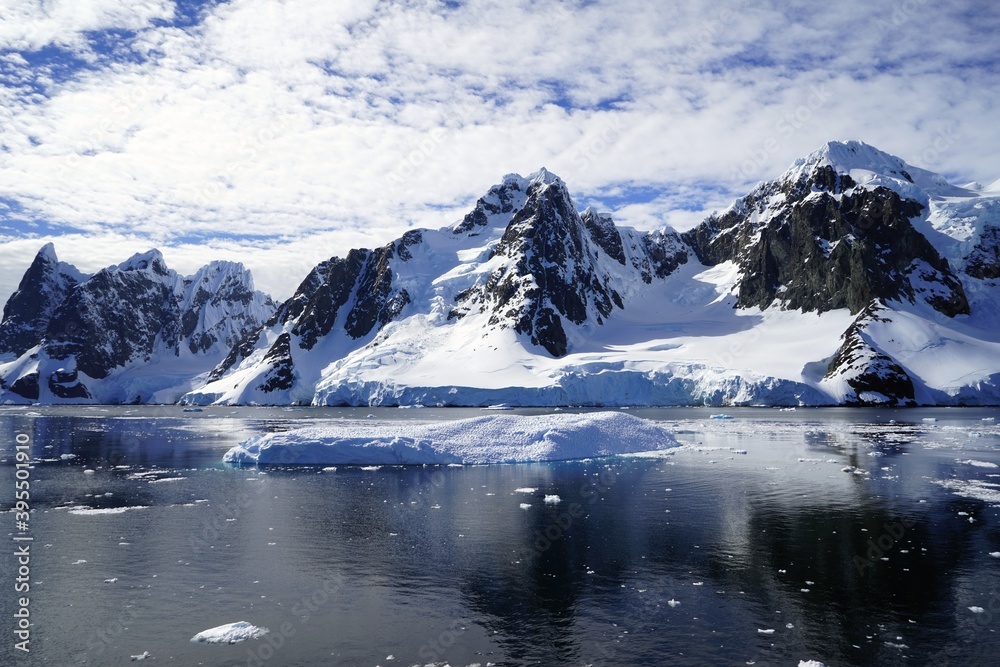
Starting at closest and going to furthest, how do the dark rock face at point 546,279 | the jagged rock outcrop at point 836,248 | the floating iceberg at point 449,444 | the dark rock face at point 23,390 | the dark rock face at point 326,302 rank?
the floating iceberg at point 449,444, the jagged rock outcrop at point 836,248, the dark rock face at point 546,279, the dark rock face at point 326,302, the dark rock face at point 23,390

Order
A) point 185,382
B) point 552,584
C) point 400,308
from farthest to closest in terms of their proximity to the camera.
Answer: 1. point 185,382
2. point 400,308
3. point 552,584

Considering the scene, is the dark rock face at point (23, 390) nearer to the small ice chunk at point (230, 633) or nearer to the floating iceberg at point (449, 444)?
the floating iceberg at point (449, 444)

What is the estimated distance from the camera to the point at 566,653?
12648 mm

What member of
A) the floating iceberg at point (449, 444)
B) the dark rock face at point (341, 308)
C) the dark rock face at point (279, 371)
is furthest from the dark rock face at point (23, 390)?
the floating iceberg at point (449, 444)

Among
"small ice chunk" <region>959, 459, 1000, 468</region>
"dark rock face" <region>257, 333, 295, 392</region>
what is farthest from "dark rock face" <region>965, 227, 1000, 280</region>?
"dark rock face" <region>257, 333, 295, 392</region>

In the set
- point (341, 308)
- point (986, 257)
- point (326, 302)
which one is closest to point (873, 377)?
point (986, 257)

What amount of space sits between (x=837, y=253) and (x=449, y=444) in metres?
137

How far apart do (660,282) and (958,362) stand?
9455 centimetres

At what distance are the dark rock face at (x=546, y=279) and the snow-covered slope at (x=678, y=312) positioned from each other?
0.54 metres

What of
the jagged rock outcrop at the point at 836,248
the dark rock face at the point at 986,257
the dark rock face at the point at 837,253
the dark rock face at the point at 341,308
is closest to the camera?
the dark rock face at the point at 837,253

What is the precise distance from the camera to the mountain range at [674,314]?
112562mm

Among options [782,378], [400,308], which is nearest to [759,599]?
[782,378]

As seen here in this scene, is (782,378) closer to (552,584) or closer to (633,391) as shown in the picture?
(633,391)

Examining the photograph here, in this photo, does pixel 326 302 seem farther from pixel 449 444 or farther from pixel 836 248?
pixel 449 444
